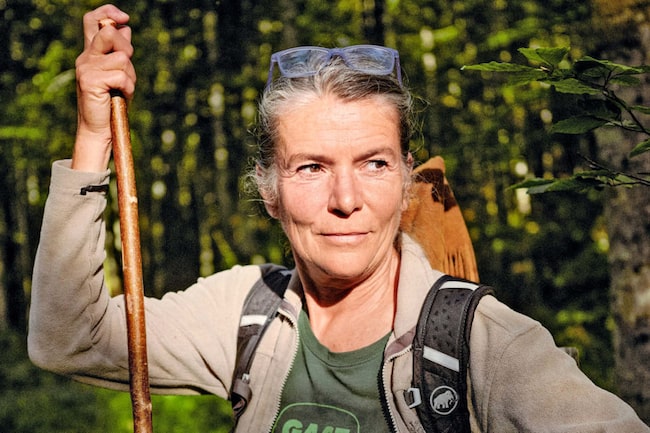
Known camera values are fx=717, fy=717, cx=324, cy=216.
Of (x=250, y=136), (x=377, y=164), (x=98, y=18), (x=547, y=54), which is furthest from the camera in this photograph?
(x=250, y=136)

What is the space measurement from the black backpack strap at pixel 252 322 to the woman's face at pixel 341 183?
29 centimetres

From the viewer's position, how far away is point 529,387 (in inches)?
83.4

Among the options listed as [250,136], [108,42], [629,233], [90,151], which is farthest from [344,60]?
[250,136]

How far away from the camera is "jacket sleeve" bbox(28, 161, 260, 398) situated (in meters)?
2.60

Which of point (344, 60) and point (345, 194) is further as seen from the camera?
point (344, 60)

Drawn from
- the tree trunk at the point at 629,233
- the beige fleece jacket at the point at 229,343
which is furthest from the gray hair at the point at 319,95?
the tree trunk at the point at 629,233

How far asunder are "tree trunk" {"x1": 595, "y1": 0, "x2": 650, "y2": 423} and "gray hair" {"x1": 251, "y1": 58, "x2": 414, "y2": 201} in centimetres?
157

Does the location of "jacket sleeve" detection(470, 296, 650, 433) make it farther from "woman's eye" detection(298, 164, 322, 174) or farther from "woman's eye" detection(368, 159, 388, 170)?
"woman's eye" detection(298, 164, 322, 174)

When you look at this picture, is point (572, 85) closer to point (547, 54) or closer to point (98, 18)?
point (547, 54)

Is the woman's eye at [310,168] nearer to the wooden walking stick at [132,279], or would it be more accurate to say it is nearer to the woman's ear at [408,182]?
the woman's ear at [408,182]

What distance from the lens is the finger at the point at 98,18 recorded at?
8.00 ft

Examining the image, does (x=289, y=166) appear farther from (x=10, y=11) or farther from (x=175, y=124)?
(x=175, y=124)

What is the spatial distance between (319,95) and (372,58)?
0.91 feet

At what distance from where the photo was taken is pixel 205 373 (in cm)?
299
